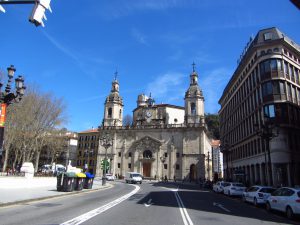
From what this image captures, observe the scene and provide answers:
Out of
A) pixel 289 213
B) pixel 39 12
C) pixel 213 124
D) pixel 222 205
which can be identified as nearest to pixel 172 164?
pixel 213 124

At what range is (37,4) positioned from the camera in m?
6.73

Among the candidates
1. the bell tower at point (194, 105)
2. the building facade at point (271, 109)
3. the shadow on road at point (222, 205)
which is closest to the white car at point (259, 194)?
the shadow on road at point (222, 205)

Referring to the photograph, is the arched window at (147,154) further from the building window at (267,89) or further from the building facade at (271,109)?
the building window at (267,89)

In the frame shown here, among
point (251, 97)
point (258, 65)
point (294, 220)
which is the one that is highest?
point (258, 65)

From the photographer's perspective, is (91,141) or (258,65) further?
(91,141)

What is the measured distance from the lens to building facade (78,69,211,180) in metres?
71.5

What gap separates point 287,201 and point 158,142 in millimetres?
61843

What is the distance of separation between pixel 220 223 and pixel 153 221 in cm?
241

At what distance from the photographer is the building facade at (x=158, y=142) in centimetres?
7150

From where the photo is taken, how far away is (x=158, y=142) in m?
75.1

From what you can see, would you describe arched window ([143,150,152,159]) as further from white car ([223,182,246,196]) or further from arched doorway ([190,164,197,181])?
white car ([223,182,246,196])

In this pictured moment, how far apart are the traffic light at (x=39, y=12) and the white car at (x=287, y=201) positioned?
12.3 metres

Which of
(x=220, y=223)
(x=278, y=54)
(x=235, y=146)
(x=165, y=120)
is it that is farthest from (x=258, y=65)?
(x=165, y=120)

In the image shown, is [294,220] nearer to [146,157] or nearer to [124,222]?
[124,222]
